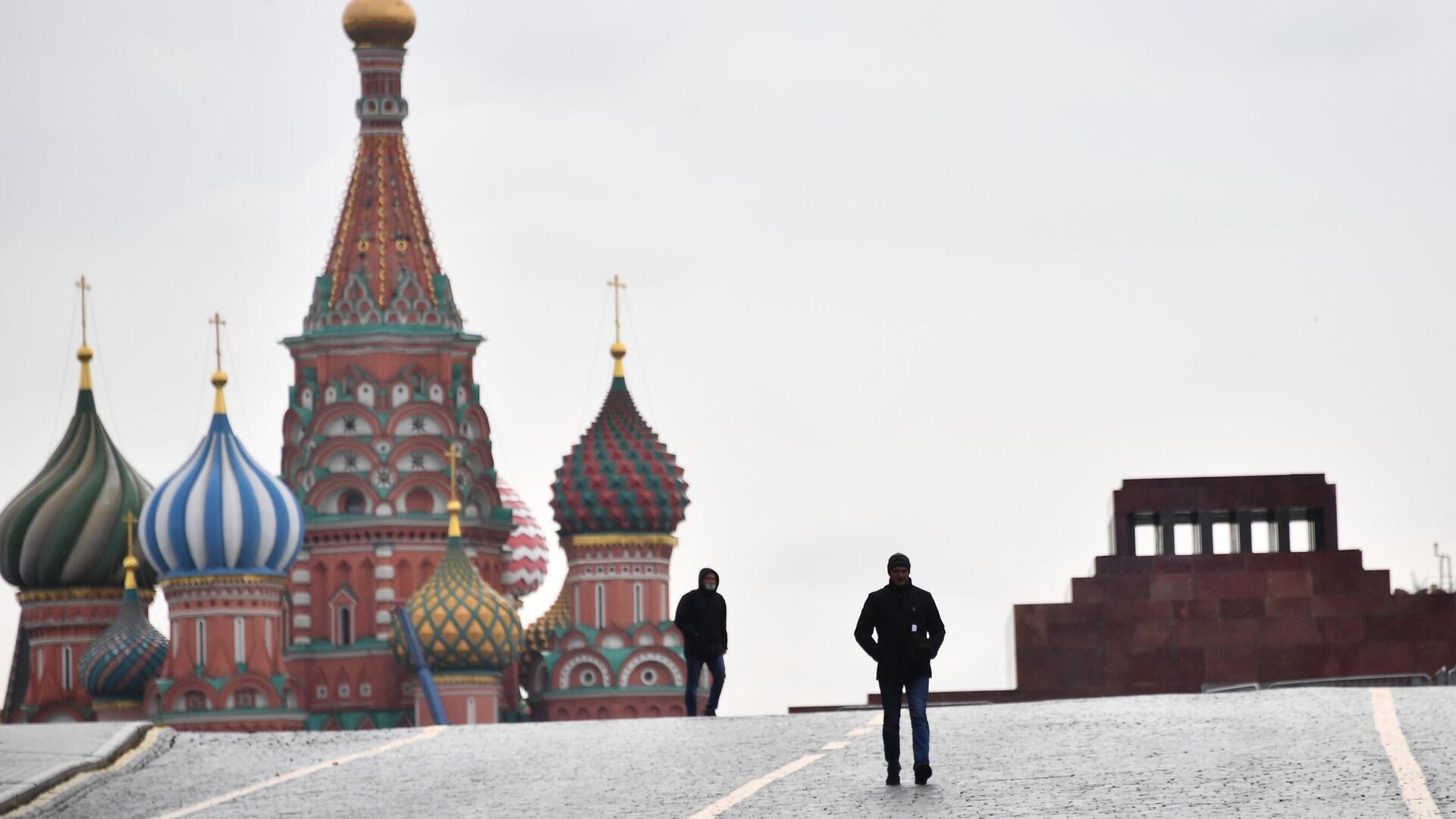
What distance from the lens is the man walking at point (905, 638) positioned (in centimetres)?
2228

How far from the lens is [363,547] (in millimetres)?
98625

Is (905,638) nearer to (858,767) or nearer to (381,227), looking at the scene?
(858,767)

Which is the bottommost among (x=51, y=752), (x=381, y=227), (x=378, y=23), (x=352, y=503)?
(x=51, y=752)

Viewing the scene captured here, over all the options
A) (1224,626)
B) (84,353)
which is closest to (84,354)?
(84,353)

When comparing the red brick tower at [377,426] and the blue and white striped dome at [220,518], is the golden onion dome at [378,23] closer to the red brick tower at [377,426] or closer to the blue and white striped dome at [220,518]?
the red brick tower at [377,426]

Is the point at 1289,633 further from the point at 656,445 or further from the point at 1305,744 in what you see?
the point at 656,445

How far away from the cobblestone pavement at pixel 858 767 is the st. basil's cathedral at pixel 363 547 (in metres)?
65.0

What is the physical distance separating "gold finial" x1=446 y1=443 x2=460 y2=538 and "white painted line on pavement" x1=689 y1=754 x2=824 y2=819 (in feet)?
234

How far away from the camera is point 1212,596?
5025 cm

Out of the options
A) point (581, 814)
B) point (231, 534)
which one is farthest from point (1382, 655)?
point (231, 534)

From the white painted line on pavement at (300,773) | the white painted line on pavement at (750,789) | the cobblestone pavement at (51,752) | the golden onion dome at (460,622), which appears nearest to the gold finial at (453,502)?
the golden onion dome at (460,622)

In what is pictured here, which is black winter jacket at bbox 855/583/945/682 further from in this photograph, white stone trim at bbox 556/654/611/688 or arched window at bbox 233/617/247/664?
white stone trim at bbox 556/654/611/688

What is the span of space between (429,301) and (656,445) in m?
7.38

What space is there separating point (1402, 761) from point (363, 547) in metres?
76.9
